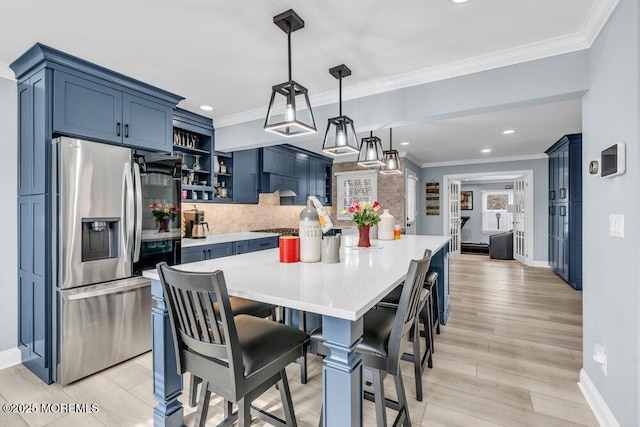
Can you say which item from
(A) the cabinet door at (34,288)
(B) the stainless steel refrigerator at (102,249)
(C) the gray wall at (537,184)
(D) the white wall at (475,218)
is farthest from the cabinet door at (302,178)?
(D) the white wall at (475,218)

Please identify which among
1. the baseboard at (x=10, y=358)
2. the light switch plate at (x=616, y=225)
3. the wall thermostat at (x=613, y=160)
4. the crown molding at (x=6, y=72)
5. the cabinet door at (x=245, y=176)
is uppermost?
the crown molding at (x=6, y=72)

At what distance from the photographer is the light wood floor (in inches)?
75.0

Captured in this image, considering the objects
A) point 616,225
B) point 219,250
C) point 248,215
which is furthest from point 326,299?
point 248,215

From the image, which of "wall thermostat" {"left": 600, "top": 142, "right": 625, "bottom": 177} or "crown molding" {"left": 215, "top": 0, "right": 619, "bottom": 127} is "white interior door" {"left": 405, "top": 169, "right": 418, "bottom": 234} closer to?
"crown molding" {"left": 215, "top": 0, "right": 619, "bottom": 127}

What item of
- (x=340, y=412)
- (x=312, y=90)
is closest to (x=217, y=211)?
(x=312, y=90)

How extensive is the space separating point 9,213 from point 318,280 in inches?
106

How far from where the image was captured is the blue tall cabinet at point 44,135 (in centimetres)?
229

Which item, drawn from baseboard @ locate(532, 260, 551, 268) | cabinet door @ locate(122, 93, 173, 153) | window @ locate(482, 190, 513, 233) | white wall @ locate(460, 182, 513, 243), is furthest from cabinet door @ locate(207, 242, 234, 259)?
window @ locate(482, 190, 513, 233)

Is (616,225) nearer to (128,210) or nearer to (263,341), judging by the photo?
(263,341)

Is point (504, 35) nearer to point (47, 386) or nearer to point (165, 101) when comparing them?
point (165, 101)

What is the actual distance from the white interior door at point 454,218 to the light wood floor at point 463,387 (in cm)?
450

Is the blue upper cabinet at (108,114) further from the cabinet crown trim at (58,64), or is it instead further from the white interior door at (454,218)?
the white interior door at (454,218)

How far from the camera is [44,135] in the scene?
90.2 inches

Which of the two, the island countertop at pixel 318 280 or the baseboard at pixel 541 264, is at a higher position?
the island countertop at pixel 318 280
